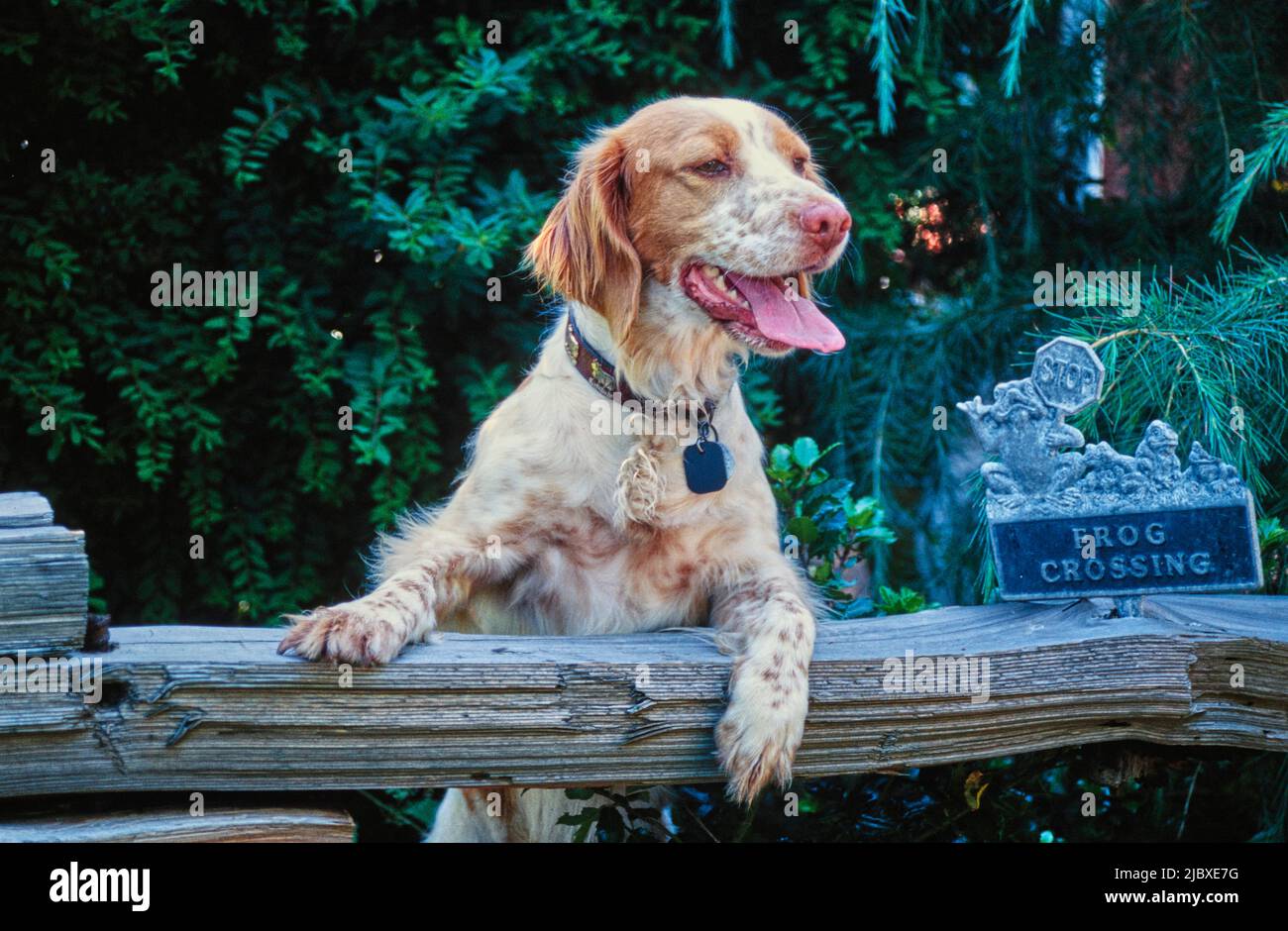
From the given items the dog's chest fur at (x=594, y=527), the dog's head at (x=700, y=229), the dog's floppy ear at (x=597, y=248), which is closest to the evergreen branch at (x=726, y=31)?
the dog's head at (x=700, y=229)

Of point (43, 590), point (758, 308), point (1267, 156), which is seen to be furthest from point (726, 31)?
point (43, 590)

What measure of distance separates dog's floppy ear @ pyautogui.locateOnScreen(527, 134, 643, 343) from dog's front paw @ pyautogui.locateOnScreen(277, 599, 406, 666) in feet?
2.76

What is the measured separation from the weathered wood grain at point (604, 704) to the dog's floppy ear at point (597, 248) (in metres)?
0.74

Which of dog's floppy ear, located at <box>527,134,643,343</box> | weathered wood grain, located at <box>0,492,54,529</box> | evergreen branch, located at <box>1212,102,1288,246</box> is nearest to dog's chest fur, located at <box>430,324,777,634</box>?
dog's floppy ear, located at <box>527,134,643,343</box>

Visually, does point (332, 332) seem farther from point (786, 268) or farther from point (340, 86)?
point (786, 268)

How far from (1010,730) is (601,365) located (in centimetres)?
106

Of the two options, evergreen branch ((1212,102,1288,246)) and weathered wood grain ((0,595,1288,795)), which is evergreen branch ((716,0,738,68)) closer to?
evergreen branch ((1212,102,1288,246))

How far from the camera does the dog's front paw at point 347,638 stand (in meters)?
A: 1.93

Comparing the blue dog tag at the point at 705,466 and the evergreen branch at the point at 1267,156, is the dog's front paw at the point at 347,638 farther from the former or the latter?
the evergreen branch at the point at 1267,156

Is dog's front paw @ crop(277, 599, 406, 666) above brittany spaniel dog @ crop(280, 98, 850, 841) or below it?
below

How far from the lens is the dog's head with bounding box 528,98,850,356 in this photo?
2547 millimetres

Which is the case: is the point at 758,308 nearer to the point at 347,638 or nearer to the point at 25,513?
the point at 347,638

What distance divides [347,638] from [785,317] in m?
1.14

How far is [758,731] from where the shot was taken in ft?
6.63
